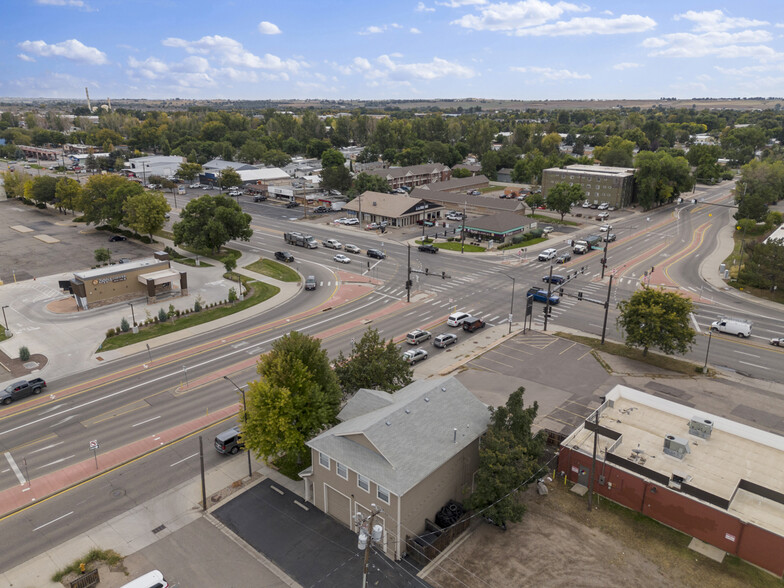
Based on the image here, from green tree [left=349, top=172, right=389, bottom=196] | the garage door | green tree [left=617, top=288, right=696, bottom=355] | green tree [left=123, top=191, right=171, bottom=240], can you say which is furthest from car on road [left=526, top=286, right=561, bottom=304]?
green tree [left=349, top=172, right=389, bottom=196]

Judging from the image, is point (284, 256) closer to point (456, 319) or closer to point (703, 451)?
point (456, 319)

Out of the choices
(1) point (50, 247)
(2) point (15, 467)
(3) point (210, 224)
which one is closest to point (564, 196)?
(3) point (210, 224)

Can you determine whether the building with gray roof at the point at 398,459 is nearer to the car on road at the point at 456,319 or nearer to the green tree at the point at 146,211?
the car on road at the point at 456,319

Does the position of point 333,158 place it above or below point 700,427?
above

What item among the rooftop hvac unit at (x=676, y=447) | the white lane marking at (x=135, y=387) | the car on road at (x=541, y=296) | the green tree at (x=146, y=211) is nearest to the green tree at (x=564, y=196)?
the car on road at (x=541, y=296)

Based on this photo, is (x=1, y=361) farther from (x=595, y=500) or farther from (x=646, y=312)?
(x=646, y=312)

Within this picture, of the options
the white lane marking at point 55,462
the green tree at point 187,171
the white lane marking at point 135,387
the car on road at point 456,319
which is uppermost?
the green tree at point 187,171
